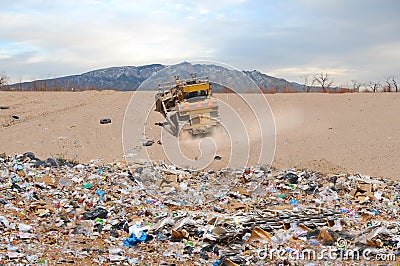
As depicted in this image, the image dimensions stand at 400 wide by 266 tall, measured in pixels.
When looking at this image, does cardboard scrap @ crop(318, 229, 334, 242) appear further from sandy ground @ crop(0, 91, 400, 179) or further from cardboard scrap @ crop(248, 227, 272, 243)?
sandy ground @ crop(0, 91, 400, 179)

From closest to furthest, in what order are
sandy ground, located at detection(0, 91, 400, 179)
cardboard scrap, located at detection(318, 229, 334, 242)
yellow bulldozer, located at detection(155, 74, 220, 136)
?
cardboard scrap, located at detection(318, 229, 334, 242) < sandy ground, located at detection(0, 91, 400, 179) < yellow bulldozer, located at detection(155, 74, 220, 136)

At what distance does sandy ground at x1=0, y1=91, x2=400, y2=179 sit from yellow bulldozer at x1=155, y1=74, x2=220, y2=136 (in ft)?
3.40

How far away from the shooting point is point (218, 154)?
1211 centimetres

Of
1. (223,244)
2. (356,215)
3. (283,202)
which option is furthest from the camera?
(283,202)

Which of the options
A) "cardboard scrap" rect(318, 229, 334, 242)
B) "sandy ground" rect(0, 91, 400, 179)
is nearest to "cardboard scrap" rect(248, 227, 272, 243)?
"cardboard scrap" rect(318, 229, 334, 242)

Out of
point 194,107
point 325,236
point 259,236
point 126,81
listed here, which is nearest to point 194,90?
point 194,107

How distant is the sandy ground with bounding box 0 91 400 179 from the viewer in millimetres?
12242

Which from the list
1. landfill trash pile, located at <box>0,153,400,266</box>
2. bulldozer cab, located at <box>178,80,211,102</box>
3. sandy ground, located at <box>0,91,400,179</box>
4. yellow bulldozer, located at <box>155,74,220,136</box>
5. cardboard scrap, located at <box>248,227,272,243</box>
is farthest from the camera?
bulldozer cab, located at <box>178,80,211,102</box>

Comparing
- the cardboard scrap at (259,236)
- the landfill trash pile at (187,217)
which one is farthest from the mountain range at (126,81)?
the cardboard scrap at (259,236)

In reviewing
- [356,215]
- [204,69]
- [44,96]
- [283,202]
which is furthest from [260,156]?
[44,96]

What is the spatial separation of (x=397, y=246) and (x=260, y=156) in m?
6.80

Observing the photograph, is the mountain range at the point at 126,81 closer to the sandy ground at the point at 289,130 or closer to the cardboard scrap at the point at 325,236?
the sandy ground at the point at 289,130

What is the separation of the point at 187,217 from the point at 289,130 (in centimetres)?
972

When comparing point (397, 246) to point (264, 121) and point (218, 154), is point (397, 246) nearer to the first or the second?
point (218, 154)
